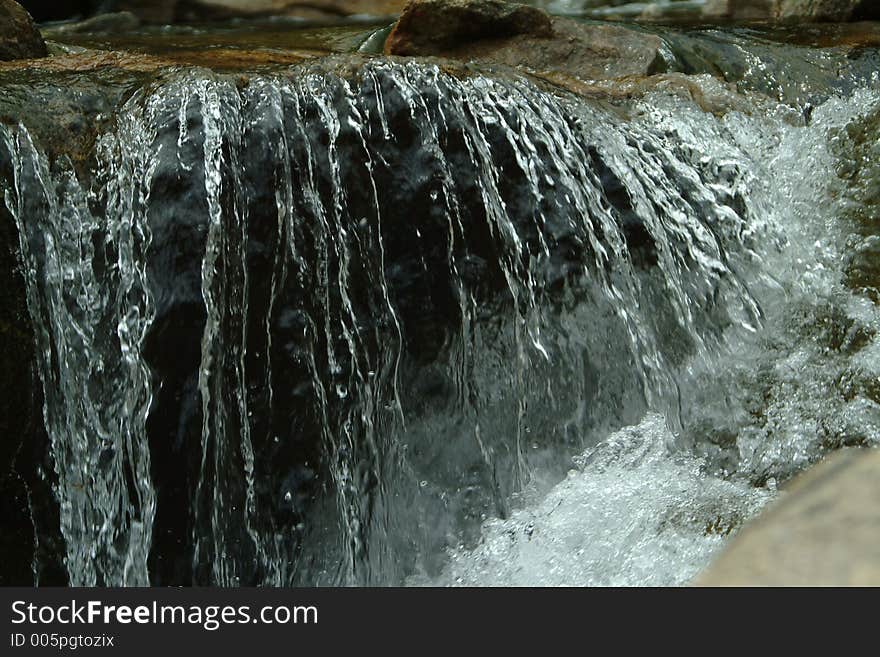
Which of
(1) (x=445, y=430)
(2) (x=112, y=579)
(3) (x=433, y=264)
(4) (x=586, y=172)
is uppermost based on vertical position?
(4) (x=586, y=172)

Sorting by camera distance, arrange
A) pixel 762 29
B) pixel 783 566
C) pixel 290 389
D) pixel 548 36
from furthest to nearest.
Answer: pixel 762 29
pixel 548 36
pixel 290 389
pixel 783 566

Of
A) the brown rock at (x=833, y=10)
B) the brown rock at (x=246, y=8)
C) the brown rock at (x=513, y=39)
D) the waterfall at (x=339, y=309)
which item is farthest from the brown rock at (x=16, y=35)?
the brown rock at (x=833, y=10)

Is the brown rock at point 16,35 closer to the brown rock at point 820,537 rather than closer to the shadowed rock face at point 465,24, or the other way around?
the shadowed rock face at point 465,24

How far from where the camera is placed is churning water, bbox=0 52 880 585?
330 cm

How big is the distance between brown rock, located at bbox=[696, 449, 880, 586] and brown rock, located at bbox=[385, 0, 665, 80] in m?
4.27

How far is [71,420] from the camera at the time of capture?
3.27 metres

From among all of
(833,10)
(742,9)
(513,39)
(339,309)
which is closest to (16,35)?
(339,309)

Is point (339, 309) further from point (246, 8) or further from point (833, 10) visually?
point (246, 8)

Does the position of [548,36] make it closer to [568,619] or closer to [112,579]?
[112,579]

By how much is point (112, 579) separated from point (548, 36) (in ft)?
11.9

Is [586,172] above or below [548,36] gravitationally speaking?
below

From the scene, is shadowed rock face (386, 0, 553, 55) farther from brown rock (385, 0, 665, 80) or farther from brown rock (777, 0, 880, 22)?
brown rock (777, 0, 880, 22)

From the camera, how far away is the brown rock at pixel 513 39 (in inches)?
213

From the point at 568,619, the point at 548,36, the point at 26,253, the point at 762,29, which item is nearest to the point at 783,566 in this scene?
the point at 568,619
